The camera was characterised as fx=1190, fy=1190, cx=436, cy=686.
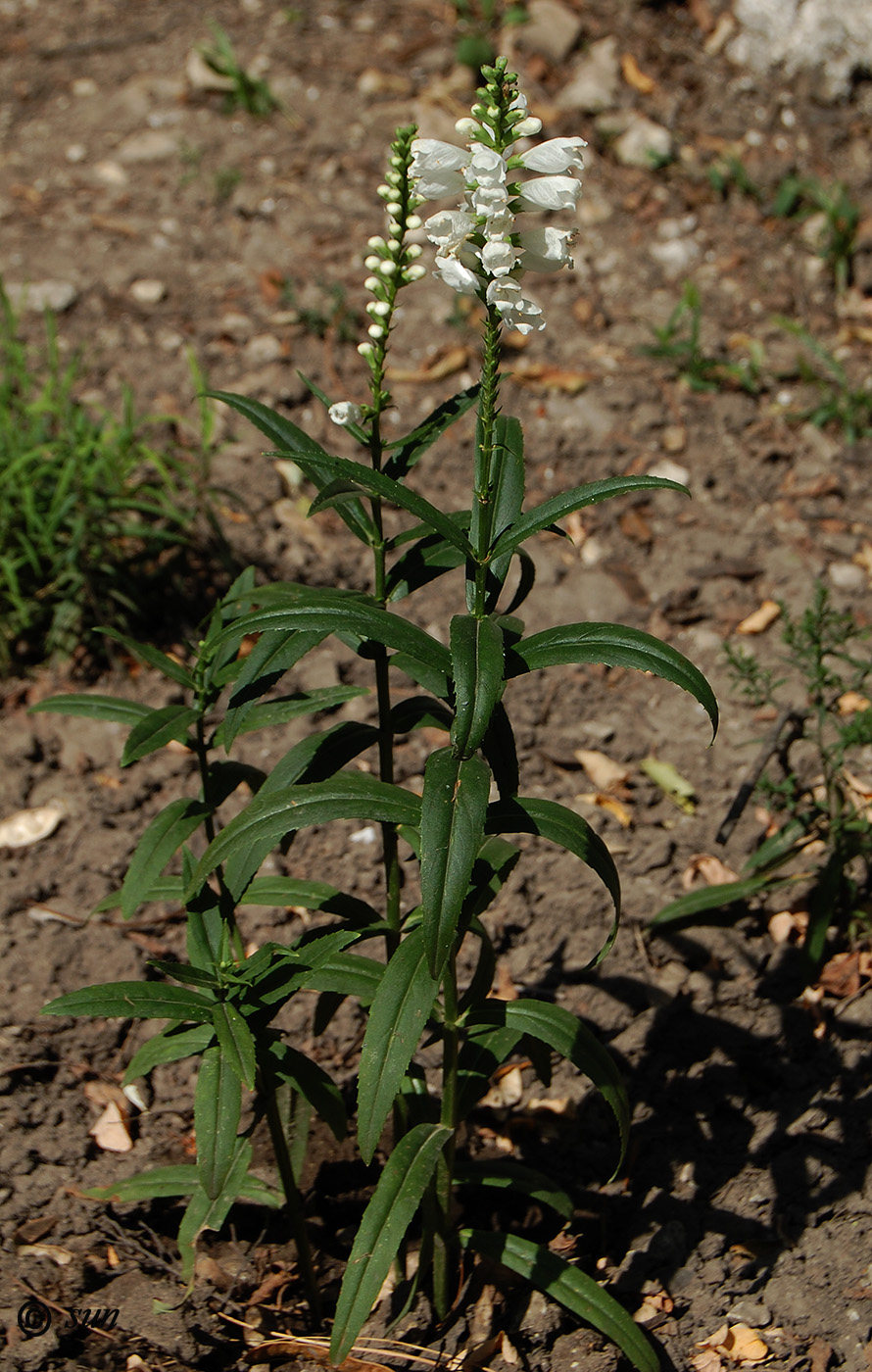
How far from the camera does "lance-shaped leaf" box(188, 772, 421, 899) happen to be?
2045 millimetres

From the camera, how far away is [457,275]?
5.89 feet

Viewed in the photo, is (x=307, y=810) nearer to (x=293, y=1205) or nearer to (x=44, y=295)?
(x=293, y=1205)

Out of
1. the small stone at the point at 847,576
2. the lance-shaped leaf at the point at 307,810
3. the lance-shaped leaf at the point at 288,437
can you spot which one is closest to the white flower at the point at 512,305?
the lance-shaped leaf at the point at 288,437

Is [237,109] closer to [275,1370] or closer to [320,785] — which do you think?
[320,785]

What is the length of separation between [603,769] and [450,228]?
238 cm

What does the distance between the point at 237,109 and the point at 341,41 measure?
0.83 metres

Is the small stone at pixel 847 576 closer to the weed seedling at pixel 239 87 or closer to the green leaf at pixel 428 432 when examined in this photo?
the green leaf at pixel 428 432

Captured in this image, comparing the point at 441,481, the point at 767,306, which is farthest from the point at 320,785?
the point at 767,306

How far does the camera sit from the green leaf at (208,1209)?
246cm

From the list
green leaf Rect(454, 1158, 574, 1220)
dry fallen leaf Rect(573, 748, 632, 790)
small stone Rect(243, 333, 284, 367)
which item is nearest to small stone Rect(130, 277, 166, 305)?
small stone Rect(243, 333, 284, 367)

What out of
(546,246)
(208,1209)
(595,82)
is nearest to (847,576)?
(546,246)

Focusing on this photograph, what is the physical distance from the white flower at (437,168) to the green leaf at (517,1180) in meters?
1.98

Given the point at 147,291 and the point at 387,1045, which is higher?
the point at 147,291

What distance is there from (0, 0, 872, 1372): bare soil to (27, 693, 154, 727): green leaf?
109 cm
